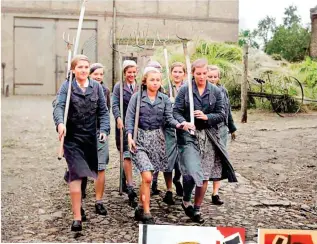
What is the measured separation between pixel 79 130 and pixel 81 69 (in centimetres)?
22

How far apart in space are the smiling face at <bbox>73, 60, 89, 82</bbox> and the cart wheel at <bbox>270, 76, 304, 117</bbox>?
1010 millimetres

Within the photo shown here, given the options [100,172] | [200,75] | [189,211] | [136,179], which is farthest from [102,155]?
[200,75]

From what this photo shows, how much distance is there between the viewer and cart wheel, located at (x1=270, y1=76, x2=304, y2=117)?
2.57 meters

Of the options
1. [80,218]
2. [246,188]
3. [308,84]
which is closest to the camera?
[80,218]

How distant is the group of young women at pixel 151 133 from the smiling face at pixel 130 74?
0.15 m

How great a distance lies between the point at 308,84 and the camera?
2.57m

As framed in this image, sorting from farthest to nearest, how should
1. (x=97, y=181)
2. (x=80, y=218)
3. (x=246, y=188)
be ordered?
(x=246, y=188), (x=97, y=181), (x=80, y=218)

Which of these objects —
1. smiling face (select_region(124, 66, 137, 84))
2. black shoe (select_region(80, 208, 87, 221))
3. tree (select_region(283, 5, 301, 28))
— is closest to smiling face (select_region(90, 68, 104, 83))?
smiling face (select_region(124, 66, 137, 84))

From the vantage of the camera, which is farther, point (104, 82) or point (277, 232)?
point (104, 82)

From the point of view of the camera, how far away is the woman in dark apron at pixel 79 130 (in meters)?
1.98

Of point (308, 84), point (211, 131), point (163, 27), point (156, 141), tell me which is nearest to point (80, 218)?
point (156, 141)

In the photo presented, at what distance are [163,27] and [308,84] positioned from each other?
769 mm

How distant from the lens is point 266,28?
2295 mm

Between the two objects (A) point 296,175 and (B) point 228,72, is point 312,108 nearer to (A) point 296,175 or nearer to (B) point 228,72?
(A) point 296,175
